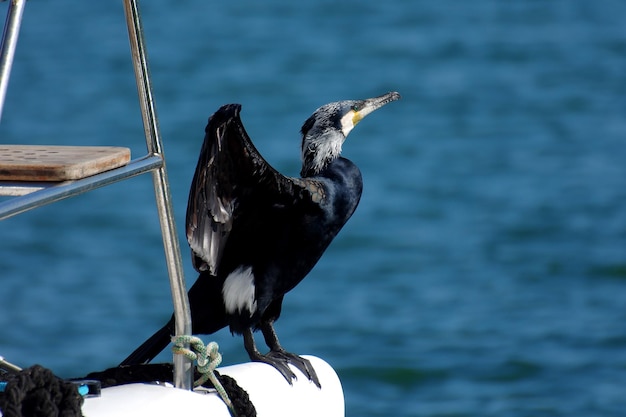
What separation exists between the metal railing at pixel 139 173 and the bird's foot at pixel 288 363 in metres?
0.31

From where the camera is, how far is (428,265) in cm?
696

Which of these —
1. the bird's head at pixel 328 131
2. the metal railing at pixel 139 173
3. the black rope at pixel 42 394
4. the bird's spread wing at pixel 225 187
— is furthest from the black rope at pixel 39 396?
the bird's head at pixel 328 131

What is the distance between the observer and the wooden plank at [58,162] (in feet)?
4.85

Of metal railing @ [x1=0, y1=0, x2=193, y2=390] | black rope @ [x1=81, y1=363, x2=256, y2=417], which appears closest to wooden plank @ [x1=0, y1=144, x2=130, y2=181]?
metal railing @ [x1=0, y1=0, x2=193, y2=390]

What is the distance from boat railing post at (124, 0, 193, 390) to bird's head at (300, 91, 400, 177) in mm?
829

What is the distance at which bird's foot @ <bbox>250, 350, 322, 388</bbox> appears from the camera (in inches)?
83.0

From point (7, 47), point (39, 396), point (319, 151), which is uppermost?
point (319, 151)

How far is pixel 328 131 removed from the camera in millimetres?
2652

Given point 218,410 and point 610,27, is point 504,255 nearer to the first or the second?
A: point 610,27

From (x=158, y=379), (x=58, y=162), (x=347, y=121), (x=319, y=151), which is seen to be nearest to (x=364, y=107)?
(x=347, y=121)

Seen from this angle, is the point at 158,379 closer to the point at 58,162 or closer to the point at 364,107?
the point at 58,162

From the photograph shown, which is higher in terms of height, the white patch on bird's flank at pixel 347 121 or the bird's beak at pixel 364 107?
the bird's beak at pixel 364 107

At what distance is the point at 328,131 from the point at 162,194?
0.99 metres

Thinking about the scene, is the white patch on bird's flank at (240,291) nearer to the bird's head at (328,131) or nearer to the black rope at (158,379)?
the bird's head at (328,131)
